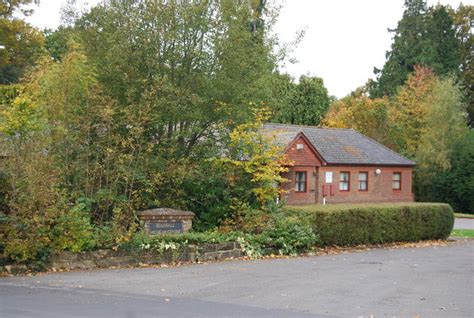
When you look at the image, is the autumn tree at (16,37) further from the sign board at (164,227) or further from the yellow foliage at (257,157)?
the sign board at (164,227)

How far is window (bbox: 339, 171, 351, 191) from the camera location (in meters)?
41.8

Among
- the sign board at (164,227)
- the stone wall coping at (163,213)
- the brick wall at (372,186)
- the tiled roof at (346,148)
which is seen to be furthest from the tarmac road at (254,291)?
the brick wall at (372,186)

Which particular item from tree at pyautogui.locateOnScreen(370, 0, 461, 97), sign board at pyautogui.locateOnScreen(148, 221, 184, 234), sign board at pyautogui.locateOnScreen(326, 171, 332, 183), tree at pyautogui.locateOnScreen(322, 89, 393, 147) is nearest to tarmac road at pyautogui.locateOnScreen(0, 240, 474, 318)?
sign board at pyautogui.locateOnScreen(148, 221, 184, 234)

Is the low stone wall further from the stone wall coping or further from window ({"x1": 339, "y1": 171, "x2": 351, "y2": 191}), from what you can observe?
window ({"x1": 339, "y1": 171, "x2": 351, "y2": 191})

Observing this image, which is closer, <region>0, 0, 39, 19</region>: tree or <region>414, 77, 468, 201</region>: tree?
<region>0, 0, 39, 19</region>: tree

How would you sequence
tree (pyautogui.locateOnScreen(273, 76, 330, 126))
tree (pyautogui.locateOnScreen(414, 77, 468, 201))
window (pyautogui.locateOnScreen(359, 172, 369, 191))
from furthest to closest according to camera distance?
1. tree (pyautogui.locateOnScreen(273, 76, 330, 126))
2. tree (pyautogui.locateOnScreen(414, 77, 468, 201))
3. window (pyautogui.locateOnScreen(359, 172, 369, 191))

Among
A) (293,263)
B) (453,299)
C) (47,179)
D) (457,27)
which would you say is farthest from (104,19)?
(457,27)

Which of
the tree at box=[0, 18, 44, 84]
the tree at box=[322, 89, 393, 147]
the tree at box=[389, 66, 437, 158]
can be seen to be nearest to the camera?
the tree at box=[0, 18, 44, 84]

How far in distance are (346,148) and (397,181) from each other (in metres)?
5.55

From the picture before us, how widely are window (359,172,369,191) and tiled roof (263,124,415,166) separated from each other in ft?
3.01

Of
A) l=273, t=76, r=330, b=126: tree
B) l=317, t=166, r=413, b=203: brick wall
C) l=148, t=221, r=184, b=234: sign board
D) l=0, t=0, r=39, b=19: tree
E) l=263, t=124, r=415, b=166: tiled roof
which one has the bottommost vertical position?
l=148, t=221, r=184, b=234: sign board

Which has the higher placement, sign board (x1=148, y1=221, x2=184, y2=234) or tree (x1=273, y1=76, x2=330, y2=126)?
tree (x1=273, y1=76, x2=330, y2=126)

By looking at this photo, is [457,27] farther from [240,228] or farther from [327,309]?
[327,309]

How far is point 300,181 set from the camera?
39344mm
